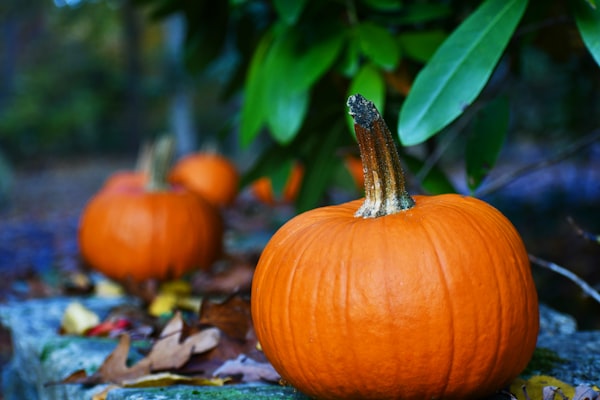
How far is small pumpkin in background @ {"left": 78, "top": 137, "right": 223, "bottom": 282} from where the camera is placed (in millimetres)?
2627

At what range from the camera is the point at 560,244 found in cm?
382

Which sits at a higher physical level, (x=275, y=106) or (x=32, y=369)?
(x=275, y=106)

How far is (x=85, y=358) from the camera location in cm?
157

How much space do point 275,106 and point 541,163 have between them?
0.77 m

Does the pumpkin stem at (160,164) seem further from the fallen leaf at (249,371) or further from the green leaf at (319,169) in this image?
the fallen leaf at (249,371)

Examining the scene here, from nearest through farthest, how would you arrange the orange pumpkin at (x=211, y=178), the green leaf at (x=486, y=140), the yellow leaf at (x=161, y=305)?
the green leaf at (x=486, y=140), the yellow leaf at (x=161, y=305), the orange pumpkin at (x=211, y=178)

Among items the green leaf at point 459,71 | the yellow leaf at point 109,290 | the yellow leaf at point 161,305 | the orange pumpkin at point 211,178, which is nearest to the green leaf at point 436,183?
the green leaf at point 459,71

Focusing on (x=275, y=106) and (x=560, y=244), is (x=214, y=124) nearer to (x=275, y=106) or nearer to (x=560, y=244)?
(x=560, y=244)

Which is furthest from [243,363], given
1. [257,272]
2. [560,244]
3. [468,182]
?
[560,244]

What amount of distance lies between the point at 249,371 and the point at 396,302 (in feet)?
1.53

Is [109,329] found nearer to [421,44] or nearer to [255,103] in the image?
[255,103]

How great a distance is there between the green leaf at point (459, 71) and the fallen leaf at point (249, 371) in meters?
0.56

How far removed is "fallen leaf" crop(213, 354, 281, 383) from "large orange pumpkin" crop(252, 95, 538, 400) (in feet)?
0.64

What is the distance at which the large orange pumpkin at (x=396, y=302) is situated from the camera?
3.52 ft
